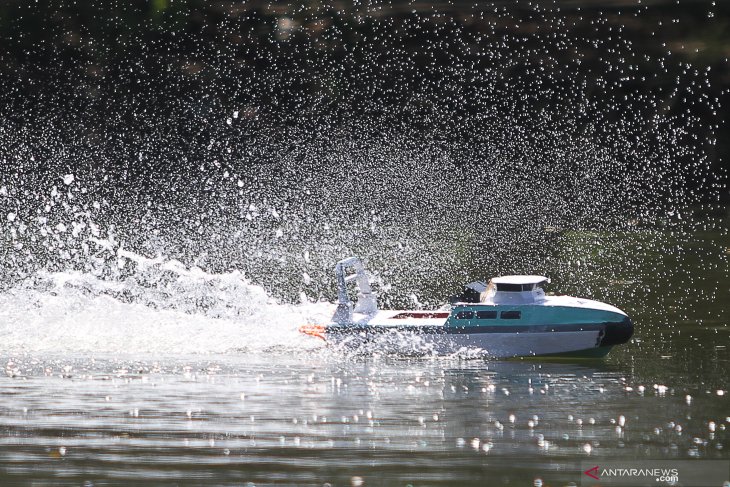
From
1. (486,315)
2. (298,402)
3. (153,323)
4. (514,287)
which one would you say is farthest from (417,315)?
(298,402)

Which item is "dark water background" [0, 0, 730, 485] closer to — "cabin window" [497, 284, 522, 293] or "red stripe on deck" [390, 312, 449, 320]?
"red stripe on deck" [390, 312, 449, 320]

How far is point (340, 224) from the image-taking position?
184 feet

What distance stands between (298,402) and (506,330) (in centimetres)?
618

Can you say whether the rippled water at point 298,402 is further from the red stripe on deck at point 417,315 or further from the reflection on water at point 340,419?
the red stripe on deck at point 417,315

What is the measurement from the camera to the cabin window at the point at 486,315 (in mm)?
26531

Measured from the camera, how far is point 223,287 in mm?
32875

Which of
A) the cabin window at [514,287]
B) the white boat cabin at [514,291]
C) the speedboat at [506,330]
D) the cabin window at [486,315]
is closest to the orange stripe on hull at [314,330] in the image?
the speedboat at [506,330]

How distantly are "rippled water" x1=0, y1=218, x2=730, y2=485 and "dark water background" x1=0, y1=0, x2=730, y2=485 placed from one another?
0.27 ft

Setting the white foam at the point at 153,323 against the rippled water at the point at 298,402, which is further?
the white foam at the point at 153,323

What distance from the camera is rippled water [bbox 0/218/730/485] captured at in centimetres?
1745

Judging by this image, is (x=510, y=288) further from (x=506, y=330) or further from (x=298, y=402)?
(x=298, y=402)

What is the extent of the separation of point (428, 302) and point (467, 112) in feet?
134

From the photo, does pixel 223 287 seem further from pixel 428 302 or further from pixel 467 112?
pixel 467 112

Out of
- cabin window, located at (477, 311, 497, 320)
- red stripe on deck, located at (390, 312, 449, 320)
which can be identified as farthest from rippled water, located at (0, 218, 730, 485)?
red stripe on deck, located at (390, 312, 449, 320)
